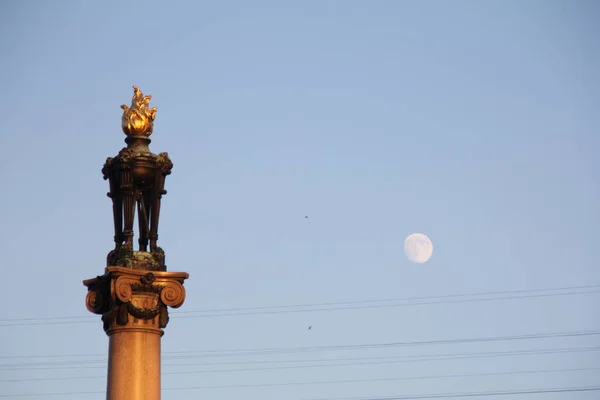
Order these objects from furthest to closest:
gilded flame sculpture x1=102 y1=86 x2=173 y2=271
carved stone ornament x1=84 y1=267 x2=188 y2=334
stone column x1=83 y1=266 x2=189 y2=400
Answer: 1. gilded flame sculpture x1=102 y1=86 x2=173 y2=271
2. carved stone ornament x1=84 y1=267 x2=188 y2=334
3. stone column x1=83 y1=266 x2=189 y2=400

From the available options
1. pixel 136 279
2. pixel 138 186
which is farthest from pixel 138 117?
pixel 136 279

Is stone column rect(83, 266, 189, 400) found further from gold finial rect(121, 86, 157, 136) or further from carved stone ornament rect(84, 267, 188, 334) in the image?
gold finial rect(121, 86, 157, 136)

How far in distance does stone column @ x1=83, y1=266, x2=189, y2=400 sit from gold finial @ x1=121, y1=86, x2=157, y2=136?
3.62 m

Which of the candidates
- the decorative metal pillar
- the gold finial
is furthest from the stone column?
the gold finial

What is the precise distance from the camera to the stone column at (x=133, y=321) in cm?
2700

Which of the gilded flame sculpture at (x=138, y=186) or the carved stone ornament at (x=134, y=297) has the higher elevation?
the gilded flame sculpture at (x=138, y=186)

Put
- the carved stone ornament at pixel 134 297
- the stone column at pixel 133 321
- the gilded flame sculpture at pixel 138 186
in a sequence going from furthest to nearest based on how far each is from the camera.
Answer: the gilded flame sculpture at pixel 138 186
the carved stone ornament at pixel 134 297
the stone column at pixel 133 321

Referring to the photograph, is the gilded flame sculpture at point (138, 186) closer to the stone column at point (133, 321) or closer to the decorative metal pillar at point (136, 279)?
the decorative metal pillar at point (136, 279)

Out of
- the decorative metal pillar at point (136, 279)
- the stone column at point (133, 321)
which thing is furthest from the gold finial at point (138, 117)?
the stone column at point (133, 321)

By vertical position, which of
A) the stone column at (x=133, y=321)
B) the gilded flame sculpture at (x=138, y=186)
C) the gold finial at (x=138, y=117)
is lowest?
the stone column at (x=133, y=321)

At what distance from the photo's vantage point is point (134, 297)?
2759 cm

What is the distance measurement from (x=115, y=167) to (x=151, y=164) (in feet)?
2.85

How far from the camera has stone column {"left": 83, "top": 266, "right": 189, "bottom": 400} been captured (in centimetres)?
2700

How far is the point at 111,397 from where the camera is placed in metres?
26.9
